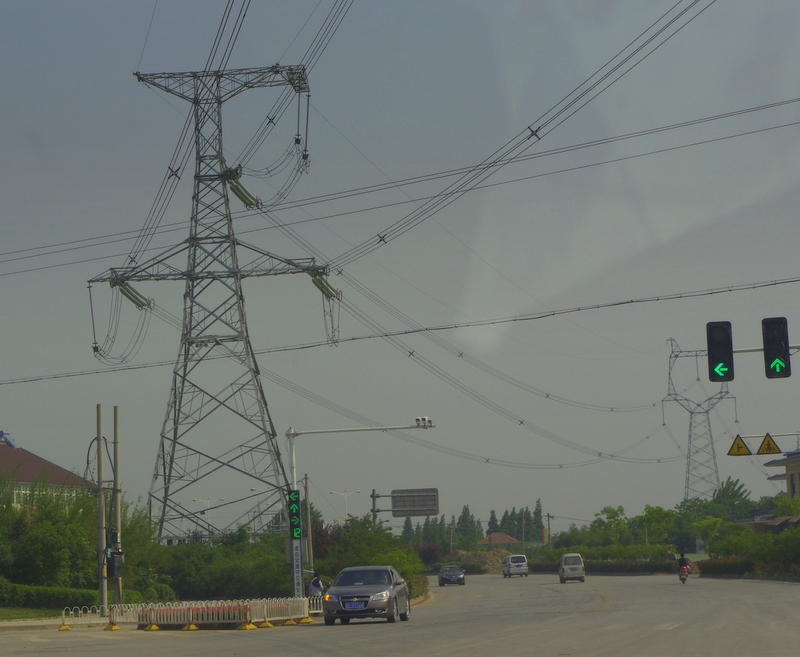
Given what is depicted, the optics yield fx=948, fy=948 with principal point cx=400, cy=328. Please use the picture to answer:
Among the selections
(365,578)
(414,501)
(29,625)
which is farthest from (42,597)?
(414,501)

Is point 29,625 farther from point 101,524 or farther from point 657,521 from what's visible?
point 657,521

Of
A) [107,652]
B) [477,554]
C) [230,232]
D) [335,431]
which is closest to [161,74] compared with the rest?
[230,232]

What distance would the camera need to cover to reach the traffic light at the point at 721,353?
20531mm

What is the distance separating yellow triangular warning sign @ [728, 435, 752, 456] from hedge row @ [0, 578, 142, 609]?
953 inches

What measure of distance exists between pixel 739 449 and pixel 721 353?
1522 cm

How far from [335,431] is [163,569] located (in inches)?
617

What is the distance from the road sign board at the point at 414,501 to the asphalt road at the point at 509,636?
51.0 metres

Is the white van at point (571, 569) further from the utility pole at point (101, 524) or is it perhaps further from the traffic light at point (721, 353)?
the traffic light at point (721, 353)

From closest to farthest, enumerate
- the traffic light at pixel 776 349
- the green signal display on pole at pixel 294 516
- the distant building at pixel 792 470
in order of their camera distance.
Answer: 1. the traffic light at pixel 776 349
2. the green signal display on pole at pixel 294 516
3. the distant building at pixel 792 470

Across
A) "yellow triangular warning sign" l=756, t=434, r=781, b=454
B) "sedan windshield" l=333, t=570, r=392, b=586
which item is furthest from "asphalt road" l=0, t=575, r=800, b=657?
"yellow triangular warning sign" l=756, t=434, r=781, b=454

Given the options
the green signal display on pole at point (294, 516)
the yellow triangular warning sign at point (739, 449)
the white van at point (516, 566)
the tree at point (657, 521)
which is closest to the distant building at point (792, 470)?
the tree at point (657, 521)

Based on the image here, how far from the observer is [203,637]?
2200 cm

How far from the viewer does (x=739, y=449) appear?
34312 mm

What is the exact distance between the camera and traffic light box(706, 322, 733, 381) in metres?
20.5
